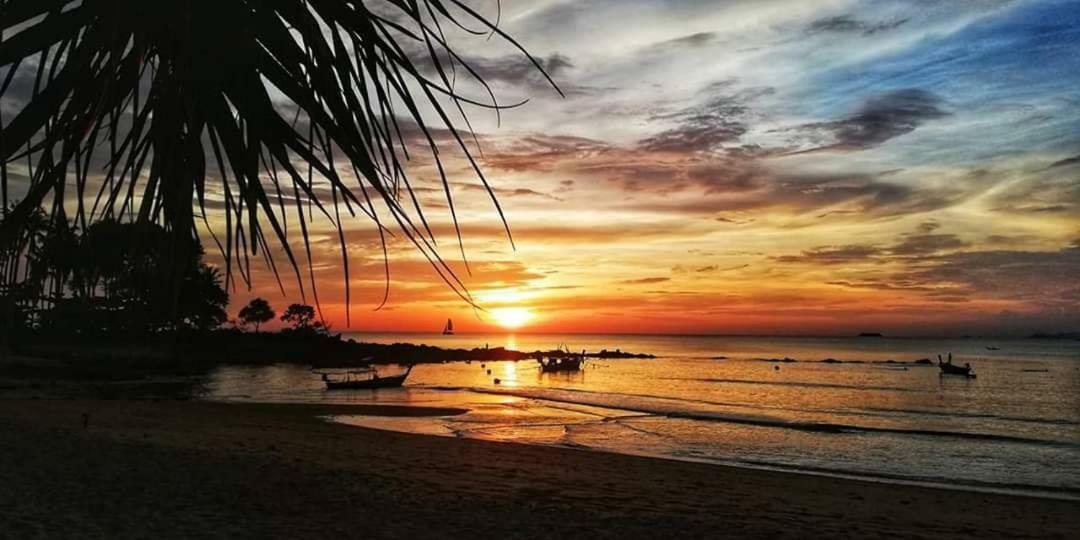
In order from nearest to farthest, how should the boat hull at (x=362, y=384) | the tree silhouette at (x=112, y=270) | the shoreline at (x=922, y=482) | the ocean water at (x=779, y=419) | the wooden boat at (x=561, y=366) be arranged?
the tree silhouette at (x=112, y=270) → the shoreline at (x=922, y=482) → the ocean water at (x=779, y=419) → the boat hull at (x=362, y=384) → the wooden boat at (x=561, y=366)

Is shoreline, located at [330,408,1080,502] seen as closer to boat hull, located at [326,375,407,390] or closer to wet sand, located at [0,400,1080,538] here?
wet sand, located at [0,400,1080,538]

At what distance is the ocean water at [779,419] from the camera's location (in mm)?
23000

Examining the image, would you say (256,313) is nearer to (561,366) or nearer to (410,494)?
(561,366)

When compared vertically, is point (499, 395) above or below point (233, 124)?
below

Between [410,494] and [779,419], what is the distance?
28355mm

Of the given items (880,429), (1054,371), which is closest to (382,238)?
(880,429)

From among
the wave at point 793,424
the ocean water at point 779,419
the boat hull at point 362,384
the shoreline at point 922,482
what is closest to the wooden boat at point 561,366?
the ocean water at point 779,419

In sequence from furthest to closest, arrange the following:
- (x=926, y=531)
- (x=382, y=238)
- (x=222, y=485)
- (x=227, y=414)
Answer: (x=227, y=414)
(x=926, y=531)
(x=222, y=485)
(x=382, y=238)

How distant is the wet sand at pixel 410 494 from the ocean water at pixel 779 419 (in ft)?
16.4

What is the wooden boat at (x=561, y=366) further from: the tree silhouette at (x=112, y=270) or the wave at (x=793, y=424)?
the tree silhouette at (x=112, y=270)

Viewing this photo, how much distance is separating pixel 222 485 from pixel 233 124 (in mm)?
10426

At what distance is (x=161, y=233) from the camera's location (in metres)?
1.37

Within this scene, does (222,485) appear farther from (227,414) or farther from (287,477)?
(227,414)

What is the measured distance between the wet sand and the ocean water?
16.4ft
